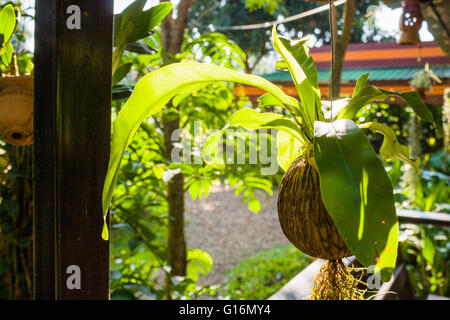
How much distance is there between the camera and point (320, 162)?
472 millimetres

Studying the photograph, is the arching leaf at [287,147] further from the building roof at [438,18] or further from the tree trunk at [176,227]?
the building roof at [438,18]

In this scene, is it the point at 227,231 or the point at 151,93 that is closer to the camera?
the point at 151,93

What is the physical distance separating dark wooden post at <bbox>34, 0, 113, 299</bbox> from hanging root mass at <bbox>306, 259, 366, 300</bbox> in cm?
37

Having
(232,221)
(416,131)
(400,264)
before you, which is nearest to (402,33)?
(400,264)

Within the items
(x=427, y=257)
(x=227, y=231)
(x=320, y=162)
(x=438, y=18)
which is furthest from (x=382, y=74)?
(x=320, y=162)

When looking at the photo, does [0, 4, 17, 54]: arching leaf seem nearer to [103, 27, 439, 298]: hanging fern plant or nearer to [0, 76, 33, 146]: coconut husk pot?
[0, 76, 33, 146]: coconut husk pot

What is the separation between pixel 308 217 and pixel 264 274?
14.1 ft

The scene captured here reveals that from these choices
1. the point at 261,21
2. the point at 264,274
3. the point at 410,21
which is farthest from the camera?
the point at 261,21

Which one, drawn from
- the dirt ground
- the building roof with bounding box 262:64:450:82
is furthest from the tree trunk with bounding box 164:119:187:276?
the dirt ground

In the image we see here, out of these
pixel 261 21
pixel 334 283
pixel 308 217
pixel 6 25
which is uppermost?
pixel 261 21

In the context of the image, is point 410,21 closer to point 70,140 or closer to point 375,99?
point 375,99

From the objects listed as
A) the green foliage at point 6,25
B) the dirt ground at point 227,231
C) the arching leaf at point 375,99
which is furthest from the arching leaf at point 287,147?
the dirt ground at point 227,231

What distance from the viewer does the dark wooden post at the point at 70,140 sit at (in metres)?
0.69

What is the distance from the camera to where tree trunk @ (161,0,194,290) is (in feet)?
7.63
